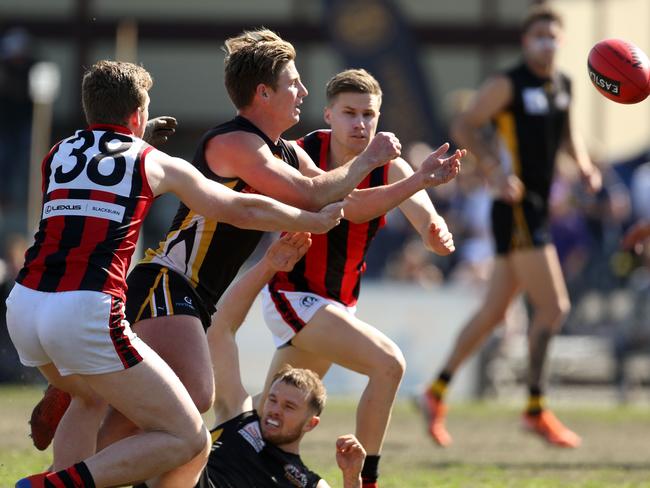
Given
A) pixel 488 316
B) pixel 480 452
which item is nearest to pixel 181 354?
pixel 480 452

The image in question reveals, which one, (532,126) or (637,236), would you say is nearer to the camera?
(637,236)

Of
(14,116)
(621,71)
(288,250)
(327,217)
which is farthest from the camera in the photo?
(14,116)

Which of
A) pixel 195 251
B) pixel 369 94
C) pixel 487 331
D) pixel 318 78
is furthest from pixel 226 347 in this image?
pixel 318 78

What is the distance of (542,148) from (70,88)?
12504 mm

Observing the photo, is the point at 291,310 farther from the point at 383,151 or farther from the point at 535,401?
the point at 535,401

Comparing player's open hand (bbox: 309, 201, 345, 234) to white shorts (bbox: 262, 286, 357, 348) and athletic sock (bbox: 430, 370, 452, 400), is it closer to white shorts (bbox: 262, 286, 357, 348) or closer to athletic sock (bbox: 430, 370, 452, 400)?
white shorts (bbox: 262, 286, 357, 348)

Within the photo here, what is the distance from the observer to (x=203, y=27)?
69.1 ft

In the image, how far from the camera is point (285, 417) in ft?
19.5

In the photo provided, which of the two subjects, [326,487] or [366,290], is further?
[366,290]

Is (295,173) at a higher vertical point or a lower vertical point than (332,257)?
higher

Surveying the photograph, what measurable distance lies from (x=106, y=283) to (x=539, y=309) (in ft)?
15.7

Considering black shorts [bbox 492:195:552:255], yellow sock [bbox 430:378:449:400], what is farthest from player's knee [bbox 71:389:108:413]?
black shorts [bbox 492:195:552:255]

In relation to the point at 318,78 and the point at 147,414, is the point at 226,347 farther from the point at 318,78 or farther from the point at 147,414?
the point at 318,78

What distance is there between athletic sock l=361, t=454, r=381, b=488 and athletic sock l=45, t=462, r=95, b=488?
1603mm
